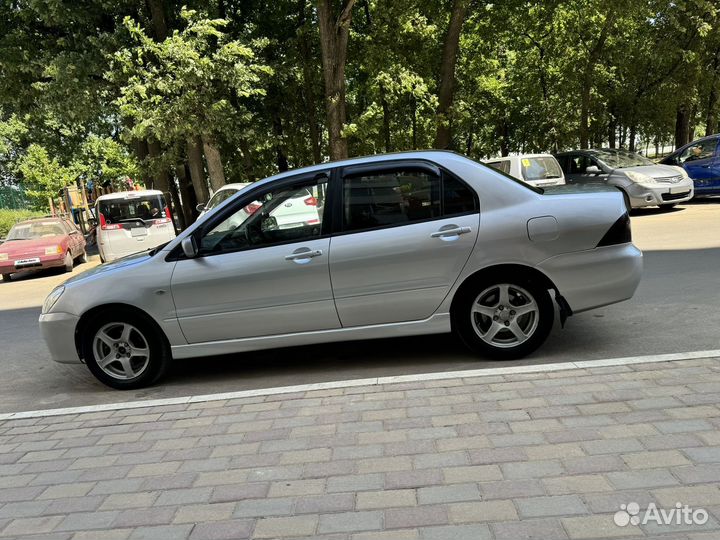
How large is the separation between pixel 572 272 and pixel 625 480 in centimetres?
201

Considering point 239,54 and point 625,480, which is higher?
point 239,54

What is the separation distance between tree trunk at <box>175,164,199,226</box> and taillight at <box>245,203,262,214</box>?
60.9 feet

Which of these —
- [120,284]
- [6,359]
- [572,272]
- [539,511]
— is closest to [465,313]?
[572,272]

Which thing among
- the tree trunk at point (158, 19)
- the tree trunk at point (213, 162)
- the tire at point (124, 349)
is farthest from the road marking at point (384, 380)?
the tree trunk at point (158, 19)

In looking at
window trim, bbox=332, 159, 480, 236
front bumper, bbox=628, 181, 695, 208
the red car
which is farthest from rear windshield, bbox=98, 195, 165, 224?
front bumper, bbox=628, 181, 695, 208

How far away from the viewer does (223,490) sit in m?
3.00

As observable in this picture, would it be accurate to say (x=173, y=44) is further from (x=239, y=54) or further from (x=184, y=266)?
(x=184, y=266)

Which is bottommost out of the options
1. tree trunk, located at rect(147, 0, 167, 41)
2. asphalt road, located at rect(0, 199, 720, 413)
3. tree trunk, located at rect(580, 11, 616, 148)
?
asphalt road, located at rect(0, 199, 720, 413)

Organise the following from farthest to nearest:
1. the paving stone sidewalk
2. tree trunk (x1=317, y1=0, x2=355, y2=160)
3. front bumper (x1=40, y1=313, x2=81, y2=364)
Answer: tree trunk (x1=317, y1=0, x2=355, y2=160) < front bumper (x1=40, y1=313, x2=81, y2=364) < the paving stone sidewalk

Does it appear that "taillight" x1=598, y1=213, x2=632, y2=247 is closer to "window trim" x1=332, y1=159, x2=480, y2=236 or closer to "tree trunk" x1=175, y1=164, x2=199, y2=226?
"window trim" x1=332, y1=159, x2=480, y2=236

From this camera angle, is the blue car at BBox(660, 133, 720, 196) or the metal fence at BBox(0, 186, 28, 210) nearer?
the blue car at BBox(660, 133, 720, 196)

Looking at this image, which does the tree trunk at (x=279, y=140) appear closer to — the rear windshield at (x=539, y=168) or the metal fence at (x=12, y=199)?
the rear windshield at (x=539, y=168)

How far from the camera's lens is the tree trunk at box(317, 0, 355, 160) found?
579 inches

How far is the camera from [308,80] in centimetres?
2098
